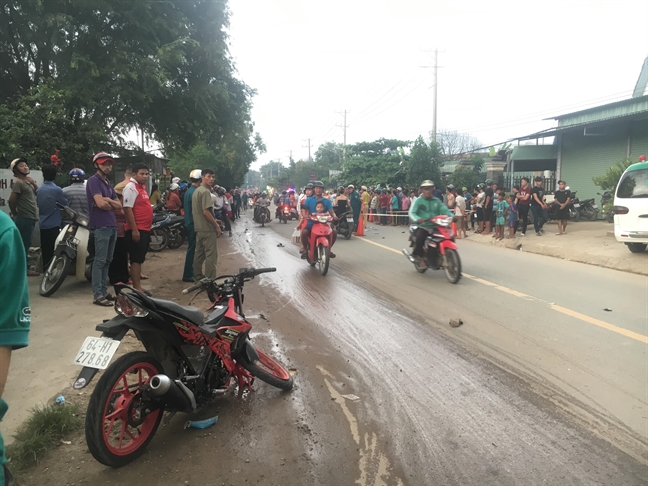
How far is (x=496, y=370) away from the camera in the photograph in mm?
4684

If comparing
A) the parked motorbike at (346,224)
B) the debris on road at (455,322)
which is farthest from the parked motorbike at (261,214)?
the debris on road at (455,322)

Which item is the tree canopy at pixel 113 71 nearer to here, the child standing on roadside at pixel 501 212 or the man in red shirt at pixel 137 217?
the man in red shirt at pixel 137 217

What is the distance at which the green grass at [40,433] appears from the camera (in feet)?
10.3

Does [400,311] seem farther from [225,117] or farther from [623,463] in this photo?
[225,117]

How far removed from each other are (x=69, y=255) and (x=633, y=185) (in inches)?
431

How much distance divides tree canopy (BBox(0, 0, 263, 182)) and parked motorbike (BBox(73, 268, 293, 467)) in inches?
401

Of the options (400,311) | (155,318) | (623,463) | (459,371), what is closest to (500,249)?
(400,311)

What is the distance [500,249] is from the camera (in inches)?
555

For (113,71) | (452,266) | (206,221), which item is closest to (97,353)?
(206,221)

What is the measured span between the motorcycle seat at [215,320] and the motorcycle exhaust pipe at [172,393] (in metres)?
0.40

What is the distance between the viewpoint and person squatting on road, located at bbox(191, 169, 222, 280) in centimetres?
810

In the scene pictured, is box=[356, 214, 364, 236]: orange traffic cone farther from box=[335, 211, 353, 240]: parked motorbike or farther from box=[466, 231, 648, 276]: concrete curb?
box=[466, 231, 648, 276]: concrete curb

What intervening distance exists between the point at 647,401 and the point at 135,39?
17934 mm

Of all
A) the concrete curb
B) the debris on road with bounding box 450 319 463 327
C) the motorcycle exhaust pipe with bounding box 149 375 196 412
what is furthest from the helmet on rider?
the concrete curb
